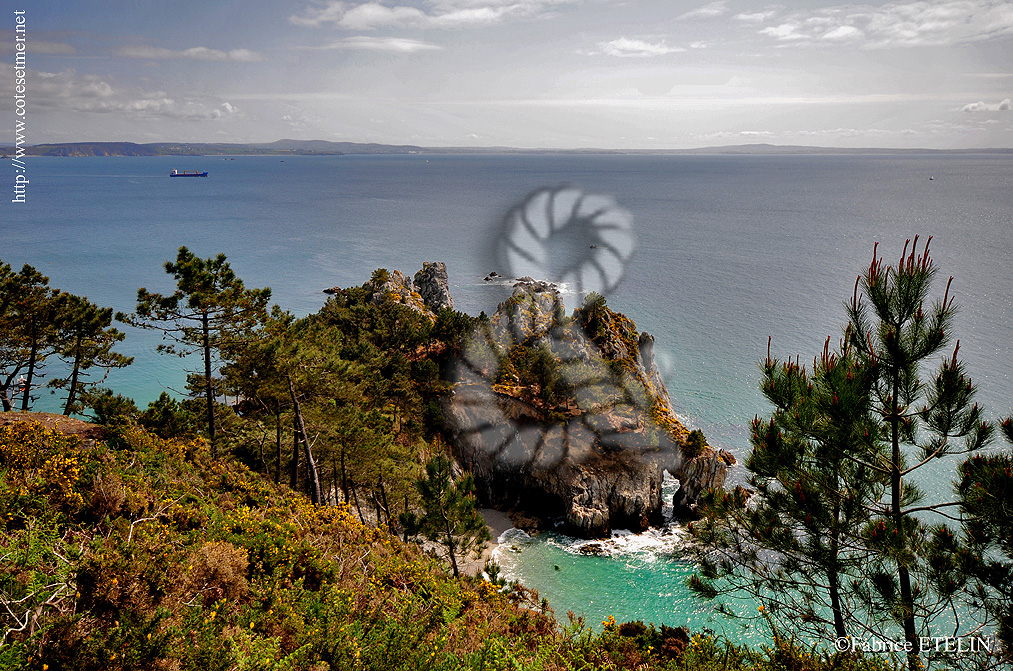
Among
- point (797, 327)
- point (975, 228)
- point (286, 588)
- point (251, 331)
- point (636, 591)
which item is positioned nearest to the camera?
point (286, 588)

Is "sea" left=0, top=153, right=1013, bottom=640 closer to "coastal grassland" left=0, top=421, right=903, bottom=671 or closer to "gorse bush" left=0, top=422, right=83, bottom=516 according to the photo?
"coastal grassland" left=0, top=421, right=903, bottom=671

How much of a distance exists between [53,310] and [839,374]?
25357 mm

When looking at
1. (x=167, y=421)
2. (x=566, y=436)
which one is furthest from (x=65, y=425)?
(x=566, y=436)

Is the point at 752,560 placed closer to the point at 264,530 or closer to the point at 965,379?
the point at 965,379

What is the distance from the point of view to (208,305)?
16.0 m

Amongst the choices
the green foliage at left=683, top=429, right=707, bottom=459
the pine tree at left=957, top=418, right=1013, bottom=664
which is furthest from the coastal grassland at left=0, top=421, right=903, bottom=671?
the green foliage at left=683, top=429, right=707, bottom=459

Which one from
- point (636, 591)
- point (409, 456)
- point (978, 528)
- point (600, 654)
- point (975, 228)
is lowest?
point (636, 591)

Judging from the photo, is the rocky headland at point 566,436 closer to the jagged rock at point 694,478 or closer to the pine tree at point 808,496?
the jagged rock at point 694,478

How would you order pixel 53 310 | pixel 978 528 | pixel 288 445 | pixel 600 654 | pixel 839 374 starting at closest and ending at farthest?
pixel 978 528 → pixel 839 374 → pixel 600 654 → pixel 53 310 → pixel 288 445

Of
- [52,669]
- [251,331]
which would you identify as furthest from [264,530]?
[251,331]

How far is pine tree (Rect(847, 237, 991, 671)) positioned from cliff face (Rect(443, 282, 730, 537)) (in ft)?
69.6

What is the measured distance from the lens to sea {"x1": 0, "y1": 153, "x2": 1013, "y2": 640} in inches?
1015

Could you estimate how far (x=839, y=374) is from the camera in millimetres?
7223

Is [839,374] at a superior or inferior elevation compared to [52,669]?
superior
